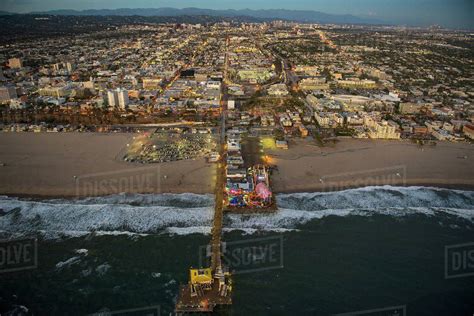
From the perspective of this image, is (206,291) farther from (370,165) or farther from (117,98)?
(117,98)

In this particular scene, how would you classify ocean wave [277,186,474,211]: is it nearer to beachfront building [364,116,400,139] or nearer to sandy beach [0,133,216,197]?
sandy beach [0,133,216,197]

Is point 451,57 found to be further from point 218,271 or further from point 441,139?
point 218,271

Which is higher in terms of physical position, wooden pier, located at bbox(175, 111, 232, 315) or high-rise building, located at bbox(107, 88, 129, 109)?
high-rise building, located at bbox(107, 88, 129, 109)

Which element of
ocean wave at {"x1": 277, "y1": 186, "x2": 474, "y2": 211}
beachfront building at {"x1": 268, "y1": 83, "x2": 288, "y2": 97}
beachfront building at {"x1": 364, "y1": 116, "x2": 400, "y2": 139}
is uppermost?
beachfront building at {"x1": 268, "y1": 83, "x2": 288, "y2": 97}

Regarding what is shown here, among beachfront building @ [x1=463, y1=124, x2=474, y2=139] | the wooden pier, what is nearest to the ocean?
the wooden pier

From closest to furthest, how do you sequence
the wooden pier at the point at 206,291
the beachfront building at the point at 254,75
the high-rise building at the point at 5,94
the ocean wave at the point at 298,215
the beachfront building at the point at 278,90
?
the wooden pier at the point at 206,291, the ocean wave at the point at 298,215, the high-rise building at the point at 5,94, the beachfront building at the point at 278,90, the beachfront building at the point at 254,75

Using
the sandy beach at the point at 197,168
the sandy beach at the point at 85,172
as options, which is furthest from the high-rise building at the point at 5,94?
the sandy beach at the point at 85,172

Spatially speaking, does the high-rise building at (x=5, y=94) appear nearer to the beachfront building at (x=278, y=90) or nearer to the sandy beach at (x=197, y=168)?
the sandy beach at (x=197, y=168)
